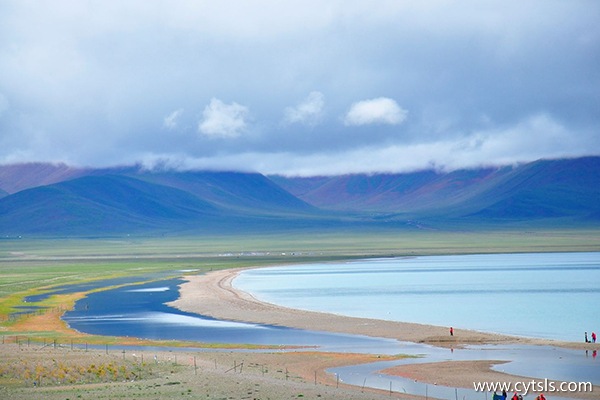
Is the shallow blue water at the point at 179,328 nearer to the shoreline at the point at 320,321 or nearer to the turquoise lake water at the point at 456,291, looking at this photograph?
the shoreline at the point at 320,321

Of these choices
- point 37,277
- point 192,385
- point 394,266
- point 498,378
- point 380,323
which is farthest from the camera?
point 394,266

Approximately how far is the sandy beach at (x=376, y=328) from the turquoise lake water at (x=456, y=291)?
326cm

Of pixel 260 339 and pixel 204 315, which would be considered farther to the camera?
pixel 204 315

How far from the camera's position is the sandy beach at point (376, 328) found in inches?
1726

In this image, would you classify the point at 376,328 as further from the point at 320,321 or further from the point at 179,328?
the point at 179,328

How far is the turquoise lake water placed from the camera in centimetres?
6938

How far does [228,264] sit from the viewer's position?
5846 inches

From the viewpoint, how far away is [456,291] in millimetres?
94938

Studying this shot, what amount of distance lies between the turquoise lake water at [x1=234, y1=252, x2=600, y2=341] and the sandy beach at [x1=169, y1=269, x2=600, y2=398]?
3.26 m

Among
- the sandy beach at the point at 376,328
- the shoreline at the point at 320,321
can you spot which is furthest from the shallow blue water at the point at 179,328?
the sandy beach at the point at 376,328

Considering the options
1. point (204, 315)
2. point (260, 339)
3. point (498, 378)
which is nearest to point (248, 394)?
point (498, 378)

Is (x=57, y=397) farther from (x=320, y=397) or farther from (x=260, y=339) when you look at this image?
(x=260, y=339)

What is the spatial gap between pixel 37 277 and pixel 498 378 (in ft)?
280

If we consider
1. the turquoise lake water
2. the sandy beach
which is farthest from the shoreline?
the turquoise lake water
